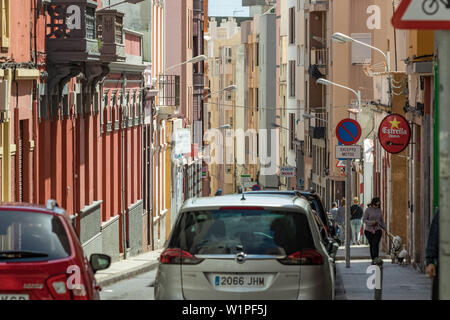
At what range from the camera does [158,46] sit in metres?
48.2

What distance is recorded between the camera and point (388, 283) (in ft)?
67.3

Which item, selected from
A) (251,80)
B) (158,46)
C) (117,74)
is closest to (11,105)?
(117,74)

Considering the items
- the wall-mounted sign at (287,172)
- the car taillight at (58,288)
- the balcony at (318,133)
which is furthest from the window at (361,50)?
the car taillight at (58,288)

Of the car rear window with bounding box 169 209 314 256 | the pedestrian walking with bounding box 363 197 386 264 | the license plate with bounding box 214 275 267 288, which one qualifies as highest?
the car rear window with bounding box 169 209 314 256

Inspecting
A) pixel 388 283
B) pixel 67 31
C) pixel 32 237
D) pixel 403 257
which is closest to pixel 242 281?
pixel 32 237

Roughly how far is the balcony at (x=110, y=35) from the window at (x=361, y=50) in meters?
33.5

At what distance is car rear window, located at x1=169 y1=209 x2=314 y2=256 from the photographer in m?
11.3

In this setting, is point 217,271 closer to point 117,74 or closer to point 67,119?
point 67,119

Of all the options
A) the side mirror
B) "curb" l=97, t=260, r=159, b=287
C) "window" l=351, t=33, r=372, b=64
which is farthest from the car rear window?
"window" l=351, t=33, r=372, b=64

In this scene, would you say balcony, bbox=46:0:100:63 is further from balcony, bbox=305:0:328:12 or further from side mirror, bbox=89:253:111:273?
balcony, bbox=305:0:328:12

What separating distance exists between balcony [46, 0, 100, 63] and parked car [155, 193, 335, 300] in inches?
513

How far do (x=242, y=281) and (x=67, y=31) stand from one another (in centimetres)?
1391

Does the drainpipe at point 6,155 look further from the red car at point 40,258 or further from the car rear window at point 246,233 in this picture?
the red car at point 40,258

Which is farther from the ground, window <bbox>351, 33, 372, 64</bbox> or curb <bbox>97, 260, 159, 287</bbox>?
window <bbox>351, 33, 372, 64</bbox>
